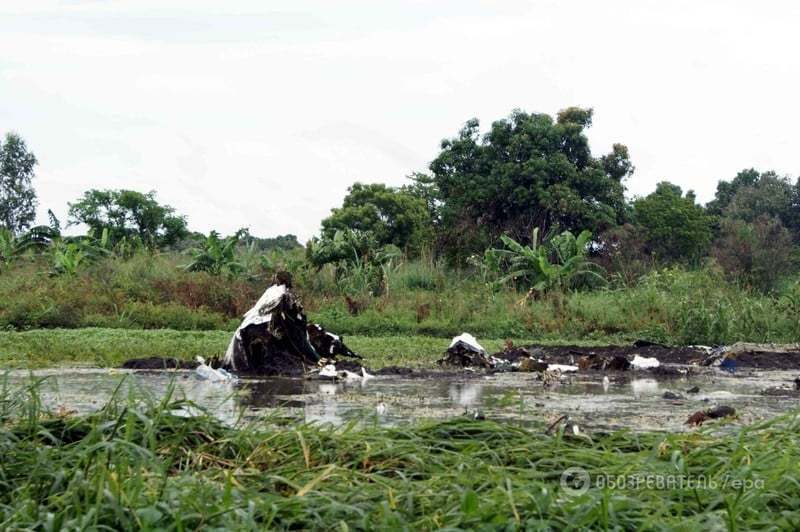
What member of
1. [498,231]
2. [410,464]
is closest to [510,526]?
[410,464]

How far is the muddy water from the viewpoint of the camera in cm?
763

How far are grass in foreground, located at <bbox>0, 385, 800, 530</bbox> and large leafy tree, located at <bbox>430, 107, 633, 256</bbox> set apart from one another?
24971mm

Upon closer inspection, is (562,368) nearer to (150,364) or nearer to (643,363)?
(643,363)

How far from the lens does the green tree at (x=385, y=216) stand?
39438mm

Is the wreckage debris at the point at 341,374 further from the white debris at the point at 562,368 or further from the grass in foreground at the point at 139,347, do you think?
the white debris at the point at 562,368

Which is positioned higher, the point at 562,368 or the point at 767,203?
the point at 767,203

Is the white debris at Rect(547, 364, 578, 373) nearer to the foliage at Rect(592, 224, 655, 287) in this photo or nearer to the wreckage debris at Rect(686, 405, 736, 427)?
the wreckage debris at Rect(686, 405, 736, 427)

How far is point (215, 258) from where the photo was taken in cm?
2209

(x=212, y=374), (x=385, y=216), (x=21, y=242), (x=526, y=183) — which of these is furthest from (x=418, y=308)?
(x=385, y=216)

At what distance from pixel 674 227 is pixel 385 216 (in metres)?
11.5

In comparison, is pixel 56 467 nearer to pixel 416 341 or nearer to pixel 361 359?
pixel 361 359

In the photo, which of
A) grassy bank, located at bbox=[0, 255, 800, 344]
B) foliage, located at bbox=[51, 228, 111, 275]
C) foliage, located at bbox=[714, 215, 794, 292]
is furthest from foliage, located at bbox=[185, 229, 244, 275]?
foliage, located at bbox=[714, 215, 794, 292]

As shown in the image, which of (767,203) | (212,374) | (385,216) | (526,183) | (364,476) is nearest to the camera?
(364,476)

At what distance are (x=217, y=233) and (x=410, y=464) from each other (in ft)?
62.9
